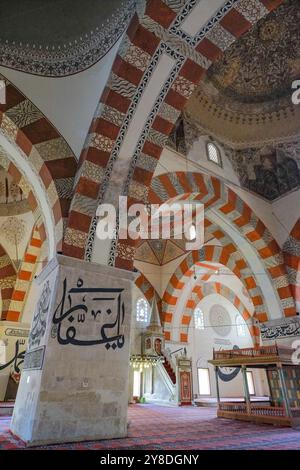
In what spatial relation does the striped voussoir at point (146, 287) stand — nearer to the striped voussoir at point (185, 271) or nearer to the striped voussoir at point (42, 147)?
the striped voussoir at point (185, 271)

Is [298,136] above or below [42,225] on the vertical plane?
above

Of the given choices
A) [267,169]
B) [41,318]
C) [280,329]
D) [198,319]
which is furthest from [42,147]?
[198,319]

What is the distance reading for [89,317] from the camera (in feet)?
13.2

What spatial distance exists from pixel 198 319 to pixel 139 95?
35.2 ft

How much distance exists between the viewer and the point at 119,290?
14.4 feet

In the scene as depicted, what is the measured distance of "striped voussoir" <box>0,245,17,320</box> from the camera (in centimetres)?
843

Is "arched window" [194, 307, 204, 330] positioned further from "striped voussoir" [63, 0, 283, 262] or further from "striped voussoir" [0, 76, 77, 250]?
"striped voussoir" [0, 76, 77, 250]

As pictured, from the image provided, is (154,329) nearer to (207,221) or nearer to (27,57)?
(207,221)

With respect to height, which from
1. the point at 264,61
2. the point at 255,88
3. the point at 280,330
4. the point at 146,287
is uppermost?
the point at 264,61

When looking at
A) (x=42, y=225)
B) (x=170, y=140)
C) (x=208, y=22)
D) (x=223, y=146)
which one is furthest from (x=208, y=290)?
(x=208, y=22)

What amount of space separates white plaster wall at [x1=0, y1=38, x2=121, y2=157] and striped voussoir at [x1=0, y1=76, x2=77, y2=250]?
107 millimetres

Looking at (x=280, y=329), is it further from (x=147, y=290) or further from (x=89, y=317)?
(x=89, y=317)

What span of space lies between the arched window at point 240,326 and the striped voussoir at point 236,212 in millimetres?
6955

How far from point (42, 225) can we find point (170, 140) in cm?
334
